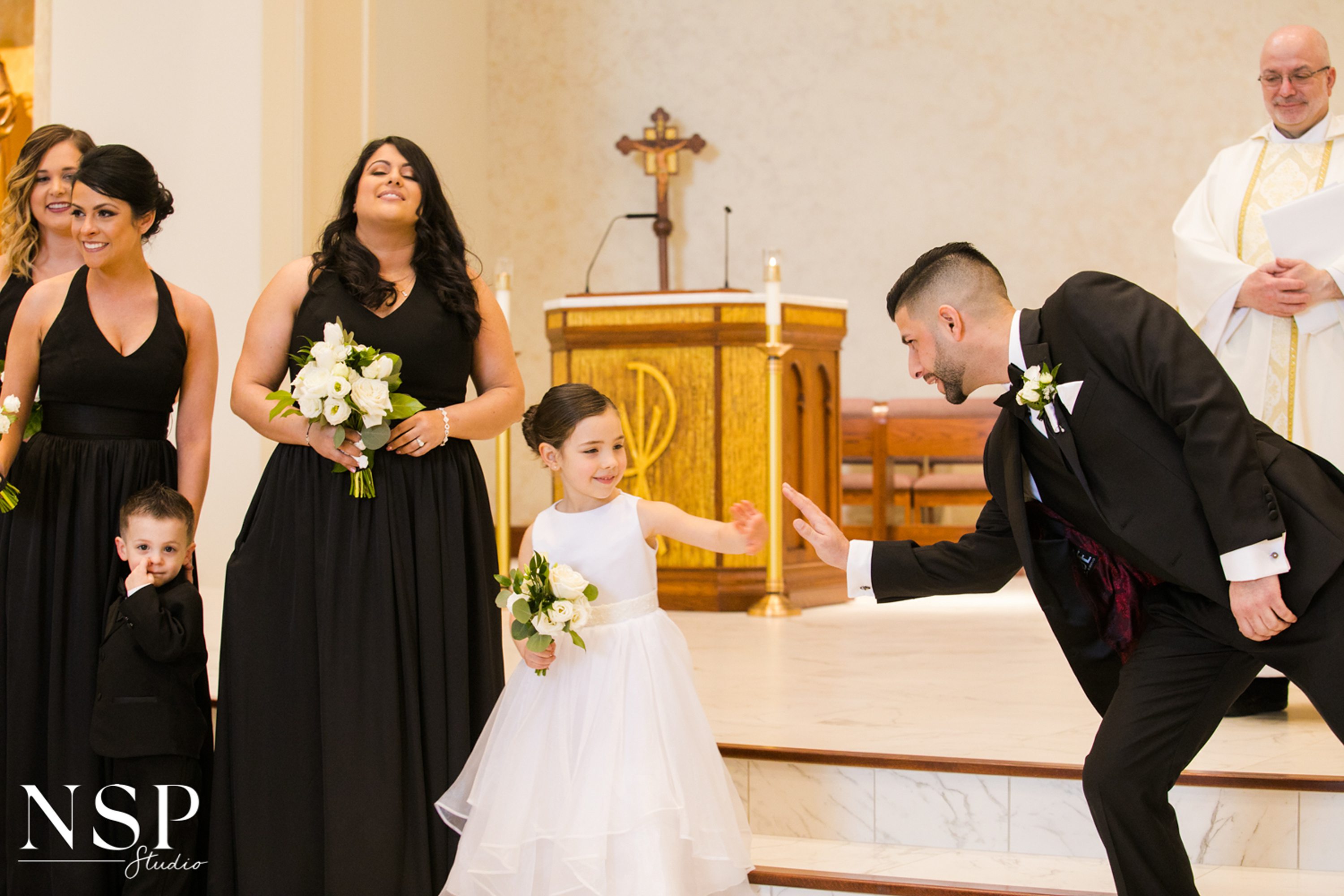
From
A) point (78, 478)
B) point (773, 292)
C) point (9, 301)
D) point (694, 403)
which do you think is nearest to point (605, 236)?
point (694, 403)

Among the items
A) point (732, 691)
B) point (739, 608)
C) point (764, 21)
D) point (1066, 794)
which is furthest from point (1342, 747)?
point (764, 21)

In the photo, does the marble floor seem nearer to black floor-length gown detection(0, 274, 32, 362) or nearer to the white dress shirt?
the white dress shirt

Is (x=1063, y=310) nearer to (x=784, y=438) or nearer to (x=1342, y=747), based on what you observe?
(x=1342, y=747)

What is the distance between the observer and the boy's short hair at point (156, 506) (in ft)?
9.92

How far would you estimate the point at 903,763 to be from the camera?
3475mm

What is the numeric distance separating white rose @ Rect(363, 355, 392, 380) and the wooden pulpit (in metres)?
3.51

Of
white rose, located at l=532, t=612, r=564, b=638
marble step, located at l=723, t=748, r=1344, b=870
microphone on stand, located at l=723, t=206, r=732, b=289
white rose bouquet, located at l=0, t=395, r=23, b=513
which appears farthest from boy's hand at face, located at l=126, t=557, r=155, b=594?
microphone on stand, located at l=723, t=206, r=732, b=289

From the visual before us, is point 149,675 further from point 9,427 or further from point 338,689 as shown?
point 9,427

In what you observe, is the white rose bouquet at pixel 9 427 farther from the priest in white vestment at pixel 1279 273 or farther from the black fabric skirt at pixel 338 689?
the priest in white vestment at pixel 1279 273

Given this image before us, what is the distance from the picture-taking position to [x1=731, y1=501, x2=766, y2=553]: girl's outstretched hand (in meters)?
2.77

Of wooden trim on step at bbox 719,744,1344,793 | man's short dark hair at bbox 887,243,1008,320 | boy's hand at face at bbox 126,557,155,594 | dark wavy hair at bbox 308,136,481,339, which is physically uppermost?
dark wavy hair at bbox 308,136,481,339

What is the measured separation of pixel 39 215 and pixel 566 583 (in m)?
2.05

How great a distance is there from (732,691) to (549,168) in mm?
6369

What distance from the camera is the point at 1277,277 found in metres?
3.76
